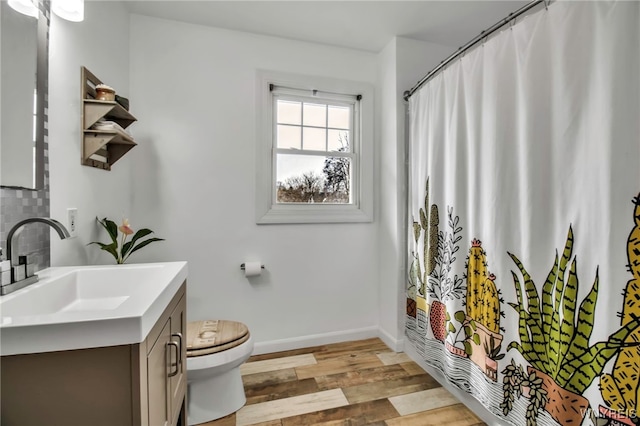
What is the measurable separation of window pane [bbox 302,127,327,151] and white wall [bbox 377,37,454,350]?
1.64ft

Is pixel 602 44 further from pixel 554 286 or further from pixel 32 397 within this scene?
pixel 32 397

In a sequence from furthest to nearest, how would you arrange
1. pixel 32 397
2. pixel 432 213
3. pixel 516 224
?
pixel 432 213
pixel 516 224
pixel 32 397

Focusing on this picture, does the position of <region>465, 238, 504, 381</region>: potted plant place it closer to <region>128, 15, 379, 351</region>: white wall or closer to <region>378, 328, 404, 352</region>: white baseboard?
<region>378, 328, 404, 352</region>: white baseboard

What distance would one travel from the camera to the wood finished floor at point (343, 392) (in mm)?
1584

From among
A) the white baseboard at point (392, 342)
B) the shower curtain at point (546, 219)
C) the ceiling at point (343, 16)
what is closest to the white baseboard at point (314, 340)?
the white baseboard at point (392, 342)

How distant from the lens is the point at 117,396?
2.26 ft

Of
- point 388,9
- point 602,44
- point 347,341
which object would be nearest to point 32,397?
point 602,44

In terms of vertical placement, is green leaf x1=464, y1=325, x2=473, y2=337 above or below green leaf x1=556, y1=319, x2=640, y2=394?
below

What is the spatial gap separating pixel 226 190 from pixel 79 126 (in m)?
0.92

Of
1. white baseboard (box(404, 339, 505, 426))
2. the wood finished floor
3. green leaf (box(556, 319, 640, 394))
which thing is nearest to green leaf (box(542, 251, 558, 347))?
green leaf (box(556, 319, 640, 394))

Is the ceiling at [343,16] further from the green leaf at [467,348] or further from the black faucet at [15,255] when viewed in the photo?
the green leaf at [467,348]

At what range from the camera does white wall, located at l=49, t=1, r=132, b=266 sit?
1.25 metres

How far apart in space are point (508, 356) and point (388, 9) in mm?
2090

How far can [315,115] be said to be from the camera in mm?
2438
